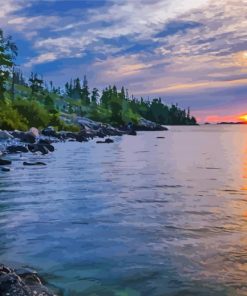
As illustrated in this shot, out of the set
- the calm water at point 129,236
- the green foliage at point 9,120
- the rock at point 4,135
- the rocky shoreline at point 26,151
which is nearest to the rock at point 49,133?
the rocky shoreline at point 26,151

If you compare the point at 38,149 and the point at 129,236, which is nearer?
the point at 129,236

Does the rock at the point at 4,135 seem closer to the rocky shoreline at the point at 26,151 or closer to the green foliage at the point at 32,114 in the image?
the rocky shoreline at the point at 26,151

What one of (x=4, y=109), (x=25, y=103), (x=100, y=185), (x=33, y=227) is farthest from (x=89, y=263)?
(x=25, y=103)

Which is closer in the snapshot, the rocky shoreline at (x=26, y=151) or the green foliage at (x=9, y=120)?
the rocky shoreline at (x=26, y=151)

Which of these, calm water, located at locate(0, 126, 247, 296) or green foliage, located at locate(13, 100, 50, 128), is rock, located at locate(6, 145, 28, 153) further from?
green foliage, located at locate(13, 100, 50, 128)

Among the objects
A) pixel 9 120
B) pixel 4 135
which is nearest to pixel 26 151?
pixel 4 135

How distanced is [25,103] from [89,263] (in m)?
81.2

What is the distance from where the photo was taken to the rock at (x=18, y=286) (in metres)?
7.61

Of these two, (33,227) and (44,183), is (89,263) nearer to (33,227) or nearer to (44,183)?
(33,227)

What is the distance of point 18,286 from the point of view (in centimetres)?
778

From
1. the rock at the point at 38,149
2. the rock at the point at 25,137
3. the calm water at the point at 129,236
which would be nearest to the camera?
the calm water at the point at 129,236

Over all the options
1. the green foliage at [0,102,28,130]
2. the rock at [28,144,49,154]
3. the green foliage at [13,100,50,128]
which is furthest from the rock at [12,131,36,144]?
the green foliage at [13,100,50,128]

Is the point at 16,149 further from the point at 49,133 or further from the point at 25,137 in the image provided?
the point at 49,133

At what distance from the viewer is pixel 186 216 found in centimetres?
1559
